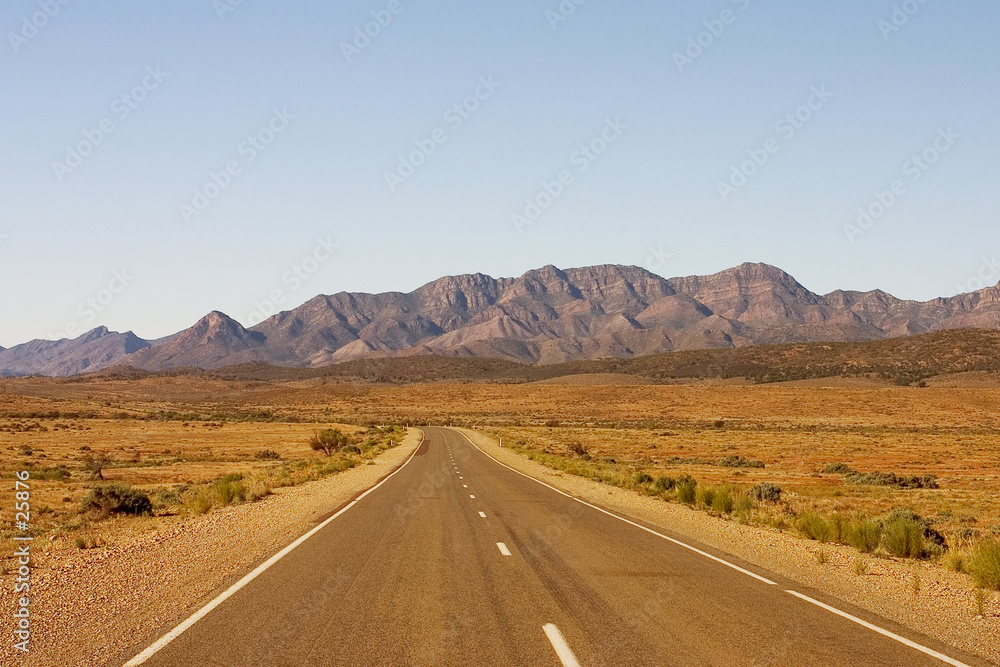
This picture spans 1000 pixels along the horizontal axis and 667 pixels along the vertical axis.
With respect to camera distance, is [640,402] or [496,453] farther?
[640,402]

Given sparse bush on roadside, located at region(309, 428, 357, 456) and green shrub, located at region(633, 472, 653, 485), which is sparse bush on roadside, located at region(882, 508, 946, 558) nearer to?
green shrub, located at region(633, 472, 653, 485)

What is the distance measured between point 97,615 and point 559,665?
531cm

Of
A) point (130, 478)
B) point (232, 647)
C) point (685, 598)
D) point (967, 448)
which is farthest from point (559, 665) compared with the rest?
point (967, 448)

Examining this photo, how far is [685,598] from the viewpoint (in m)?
10.2

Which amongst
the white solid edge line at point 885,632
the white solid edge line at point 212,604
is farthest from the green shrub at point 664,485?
the white solid edge line at point 885,632

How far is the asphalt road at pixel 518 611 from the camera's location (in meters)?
7.37

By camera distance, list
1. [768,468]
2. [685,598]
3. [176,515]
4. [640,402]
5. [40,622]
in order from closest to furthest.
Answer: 1. [40,622]
2. [685,598]
3. [176,515]
4. [768,468]
5. [640,402]

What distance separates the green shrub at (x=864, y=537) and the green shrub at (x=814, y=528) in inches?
30.0

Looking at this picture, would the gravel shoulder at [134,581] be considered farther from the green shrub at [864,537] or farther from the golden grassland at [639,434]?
the green shrub at [864,537]

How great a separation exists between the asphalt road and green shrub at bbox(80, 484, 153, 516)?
29.5ft

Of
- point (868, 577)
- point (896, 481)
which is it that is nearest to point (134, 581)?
point (868, 577)

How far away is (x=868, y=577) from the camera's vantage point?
42.4 ft

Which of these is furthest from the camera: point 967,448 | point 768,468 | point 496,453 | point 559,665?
point 967,448

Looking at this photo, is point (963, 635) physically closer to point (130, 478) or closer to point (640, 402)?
point (130, 478)
